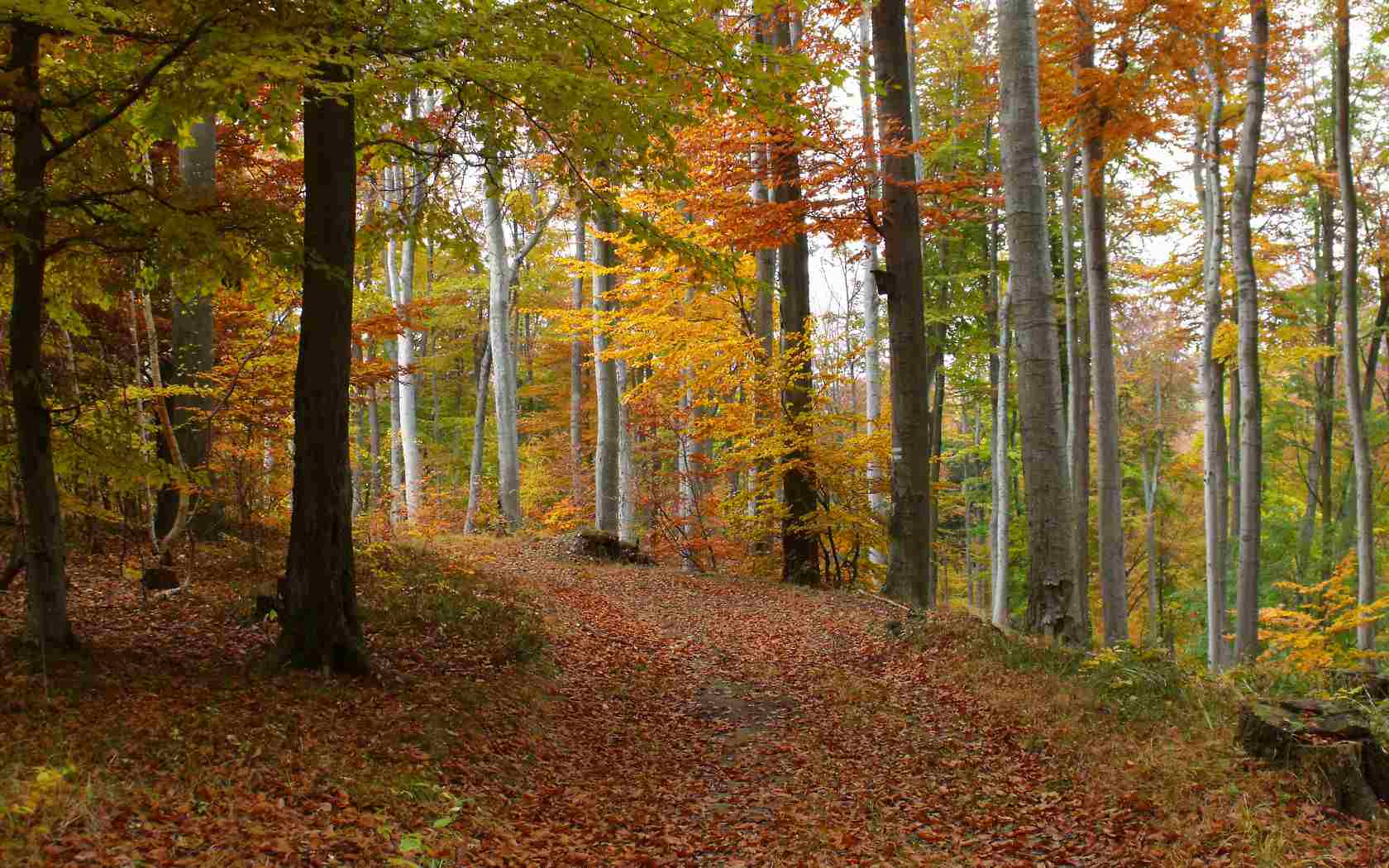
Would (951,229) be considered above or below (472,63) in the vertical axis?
above

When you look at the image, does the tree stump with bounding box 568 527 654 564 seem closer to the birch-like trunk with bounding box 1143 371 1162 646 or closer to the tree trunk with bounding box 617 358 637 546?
the tree trunk with bounding box 617 358 637 546

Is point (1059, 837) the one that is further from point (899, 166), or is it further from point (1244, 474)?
point (1244, 474)

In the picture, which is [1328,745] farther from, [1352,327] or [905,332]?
[1352,327]

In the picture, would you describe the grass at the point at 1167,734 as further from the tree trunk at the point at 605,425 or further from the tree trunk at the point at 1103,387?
the tree trunk at the point at 605,425

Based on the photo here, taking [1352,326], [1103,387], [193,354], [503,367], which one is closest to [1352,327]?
[1352,326]

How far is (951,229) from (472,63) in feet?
46.3

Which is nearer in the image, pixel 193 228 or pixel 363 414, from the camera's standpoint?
pixel 193 228

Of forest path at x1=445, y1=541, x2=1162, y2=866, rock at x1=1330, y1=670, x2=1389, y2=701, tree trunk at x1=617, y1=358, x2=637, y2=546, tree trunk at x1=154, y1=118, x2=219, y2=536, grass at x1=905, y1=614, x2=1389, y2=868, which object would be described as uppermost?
tree trunk at x1=154, y1=118, x2=219, y2=536

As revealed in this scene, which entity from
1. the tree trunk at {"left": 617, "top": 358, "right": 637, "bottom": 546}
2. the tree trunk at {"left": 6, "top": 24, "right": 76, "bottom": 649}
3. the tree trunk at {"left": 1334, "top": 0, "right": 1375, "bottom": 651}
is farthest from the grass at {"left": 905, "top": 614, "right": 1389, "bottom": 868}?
the tree trunk at {"left": 617, "top": 358, "right": 637, "bottom": 546}

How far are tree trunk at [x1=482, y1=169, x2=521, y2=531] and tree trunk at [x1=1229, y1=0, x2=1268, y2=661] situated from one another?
38.7 ft

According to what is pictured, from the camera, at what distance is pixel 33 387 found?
509cm

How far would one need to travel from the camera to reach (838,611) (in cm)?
1043

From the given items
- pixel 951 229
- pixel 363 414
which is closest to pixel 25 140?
pixel 951 229

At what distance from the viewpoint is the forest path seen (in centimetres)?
457
